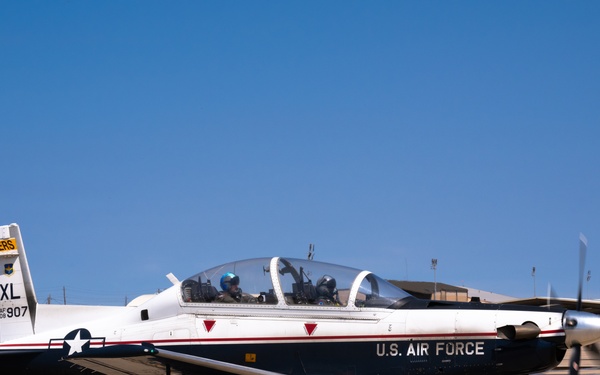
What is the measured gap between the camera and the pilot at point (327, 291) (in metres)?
12.0

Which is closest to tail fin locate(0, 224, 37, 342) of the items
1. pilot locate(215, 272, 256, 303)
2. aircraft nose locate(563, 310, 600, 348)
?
pilot locate(215, 272, 256, 303)

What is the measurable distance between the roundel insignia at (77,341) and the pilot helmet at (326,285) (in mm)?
3535

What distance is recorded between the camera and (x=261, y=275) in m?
12.2

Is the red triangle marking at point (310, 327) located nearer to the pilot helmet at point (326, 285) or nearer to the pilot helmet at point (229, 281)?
the pilot helmet at point (326, 285)

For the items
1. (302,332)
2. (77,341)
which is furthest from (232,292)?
(77,341)

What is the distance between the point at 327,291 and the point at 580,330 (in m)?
3.40

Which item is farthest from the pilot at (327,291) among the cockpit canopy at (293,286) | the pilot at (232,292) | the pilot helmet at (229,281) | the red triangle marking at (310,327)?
the pilot helmet at (229,281)

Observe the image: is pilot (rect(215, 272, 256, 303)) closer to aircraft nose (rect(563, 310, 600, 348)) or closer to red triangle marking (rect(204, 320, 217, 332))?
red triangle marking (rect(204, 320, 217, 332))

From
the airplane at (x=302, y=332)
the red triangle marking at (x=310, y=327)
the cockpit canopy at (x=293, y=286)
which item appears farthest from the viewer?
the cockpit canopy at (x=293, y=286)

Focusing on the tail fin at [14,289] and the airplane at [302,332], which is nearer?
the airplane at [302,332]

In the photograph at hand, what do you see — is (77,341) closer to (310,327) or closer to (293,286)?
(293,286)

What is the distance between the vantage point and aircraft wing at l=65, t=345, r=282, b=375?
34.9 ft

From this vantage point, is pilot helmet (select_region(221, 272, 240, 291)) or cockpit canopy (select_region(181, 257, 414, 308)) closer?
cockpit canopy (select_region(181, 257, 414, 308))

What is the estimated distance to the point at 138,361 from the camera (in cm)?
1116
